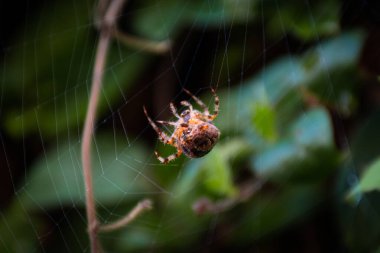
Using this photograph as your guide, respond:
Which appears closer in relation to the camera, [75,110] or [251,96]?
[251,96]

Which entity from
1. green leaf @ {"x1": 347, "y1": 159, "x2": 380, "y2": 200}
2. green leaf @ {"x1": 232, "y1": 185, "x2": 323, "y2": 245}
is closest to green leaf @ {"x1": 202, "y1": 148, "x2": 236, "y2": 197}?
green leaf @ {"x1": 232, "y1": 185, "x2": 323, "y2": 245}

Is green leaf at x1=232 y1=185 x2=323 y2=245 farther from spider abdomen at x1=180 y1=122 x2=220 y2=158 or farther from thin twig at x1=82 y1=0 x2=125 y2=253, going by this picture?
thin twig at x1=82 y1=0 x2=125 y2=253

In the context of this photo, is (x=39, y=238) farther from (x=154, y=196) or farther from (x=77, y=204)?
(x=154, y=196)

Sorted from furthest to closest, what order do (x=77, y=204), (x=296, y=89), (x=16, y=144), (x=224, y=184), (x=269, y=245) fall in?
1. (x=16, y=144)
2. (x=269, y=245)
3. (x=77, y=204)
4. (x=296, y=89)
5. (x=224, y=184)

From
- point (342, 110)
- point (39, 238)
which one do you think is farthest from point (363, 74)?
point (39, 238)

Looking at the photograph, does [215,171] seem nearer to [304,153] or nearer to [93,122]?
[304,153]

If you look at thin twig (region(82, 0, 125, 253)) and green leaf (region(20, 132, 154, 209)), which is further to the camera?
green leaf (region(20, 132, 154, 209))

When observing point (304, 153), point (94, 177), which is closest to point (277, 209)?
point (304, 153)

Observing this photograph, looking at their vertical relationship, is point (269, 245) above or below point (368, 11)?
below
